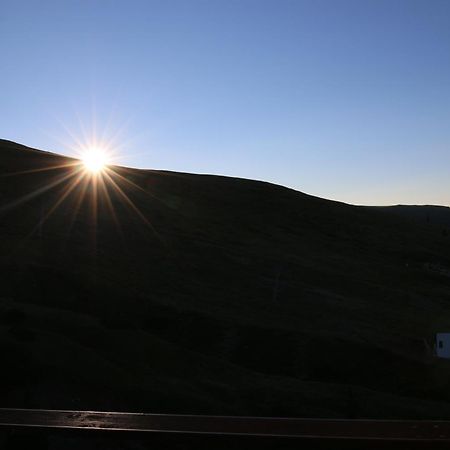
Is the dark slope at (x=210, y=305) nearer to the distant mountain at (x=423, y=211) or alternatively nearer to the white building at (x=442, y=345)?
the white building at (x=442, y=345)

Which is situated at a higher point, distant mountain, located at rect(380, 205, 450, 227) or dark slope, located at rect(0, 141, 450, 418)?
distant mountain, located at rect(380, 205, 450, 227)

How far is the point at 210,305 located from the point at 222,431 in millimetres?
36637

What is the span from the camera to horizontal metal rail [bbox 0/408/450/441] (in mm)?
2859

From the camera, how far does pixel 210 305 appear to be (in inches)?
1549

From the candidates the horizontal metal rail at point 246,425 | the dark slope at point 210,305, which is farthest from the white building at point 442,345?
the horizontal metal rail at point 246,425

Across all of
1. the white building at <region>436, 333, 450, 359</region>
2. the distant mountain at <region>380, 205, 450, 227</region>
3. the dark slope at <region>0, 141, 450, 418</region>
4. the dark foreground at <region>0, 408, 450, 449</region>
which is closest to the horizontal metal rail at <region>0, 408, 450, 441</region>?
the dark foreground at <region>0, 408, 450, 449</region>

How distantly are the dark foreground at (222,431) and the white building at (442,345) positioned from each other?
114 feet

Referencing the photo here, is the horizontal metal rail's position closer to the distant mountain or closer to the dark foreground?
the dark foreground

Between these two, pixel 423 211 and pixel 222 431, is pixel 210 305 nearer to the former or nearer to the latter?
pixel 222 431

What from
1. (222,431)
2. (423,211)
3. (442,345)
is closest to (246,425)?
(222,431)

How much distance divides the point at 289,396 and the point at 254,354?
8.00 metres

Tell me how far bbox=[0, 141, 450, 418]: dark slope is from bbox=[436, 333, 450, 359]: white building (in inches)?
36.8

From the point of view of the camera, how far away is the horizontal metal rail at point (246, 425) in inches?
113

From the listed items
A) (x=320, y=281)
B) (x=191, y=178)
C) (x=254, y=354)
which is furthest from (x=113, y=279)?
(x=191, y=178)
